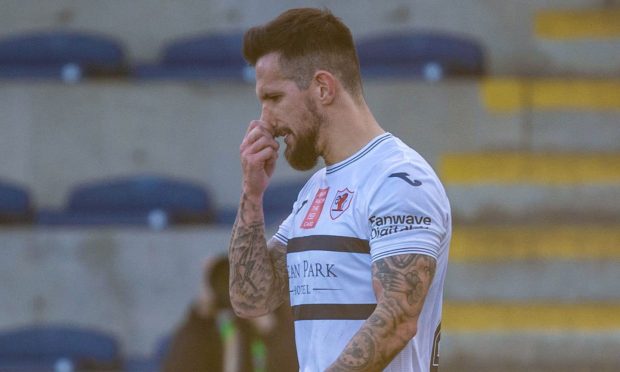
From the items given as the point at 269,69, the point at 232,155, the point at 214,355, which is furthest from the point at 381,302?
the point at 232,155

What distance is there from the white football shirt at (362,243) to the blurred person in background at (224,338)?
318cm

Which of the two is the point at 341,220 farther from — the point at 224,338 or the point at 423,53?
the point at 423,53

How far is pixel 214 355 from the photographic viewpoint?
6094 mm

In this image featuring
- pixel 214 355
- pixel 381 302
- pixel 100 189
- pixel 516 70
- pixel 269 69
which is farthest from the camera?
pixel 516 70

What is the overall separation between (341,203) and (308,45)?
0.41m

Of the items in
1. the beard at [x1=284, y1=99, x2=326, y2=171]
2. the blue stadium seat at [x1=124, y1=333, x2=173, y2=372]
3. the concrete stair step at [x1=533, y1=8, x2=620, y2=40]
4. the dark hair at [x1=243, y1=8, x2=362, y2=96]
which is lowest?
the beard at [x1=284, y1=99, x2=326, y2=171]

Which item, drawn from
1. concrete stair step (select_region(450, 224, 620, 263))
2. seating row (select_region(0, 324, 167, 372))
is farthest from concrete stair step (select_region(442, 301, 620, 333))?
seating row (select_region(0, 324, 167, 372))

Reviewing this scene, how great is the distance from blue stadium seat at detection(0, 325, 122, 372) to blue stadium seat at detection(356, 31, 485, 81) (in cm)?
275

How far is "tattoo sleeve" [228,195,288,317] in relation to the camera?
122 inches

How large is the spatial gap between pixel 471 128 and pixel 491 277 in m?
1.25

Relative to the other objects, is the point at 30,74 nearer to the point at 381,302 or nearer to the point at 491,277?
the point at 491,277

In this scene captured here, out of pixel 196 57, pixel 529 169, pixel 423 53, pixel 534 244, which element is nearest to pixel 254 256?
pixel 534 244

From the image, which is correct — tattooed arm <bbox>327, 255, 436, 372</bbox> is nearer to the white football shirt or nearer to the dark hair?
the white football shirt

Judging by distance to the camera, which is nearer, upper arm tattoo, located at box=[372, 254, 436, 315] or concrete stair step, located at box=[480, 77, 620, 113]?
A: upper arm tattoo, located at box=[372, 254, 436, 315]
